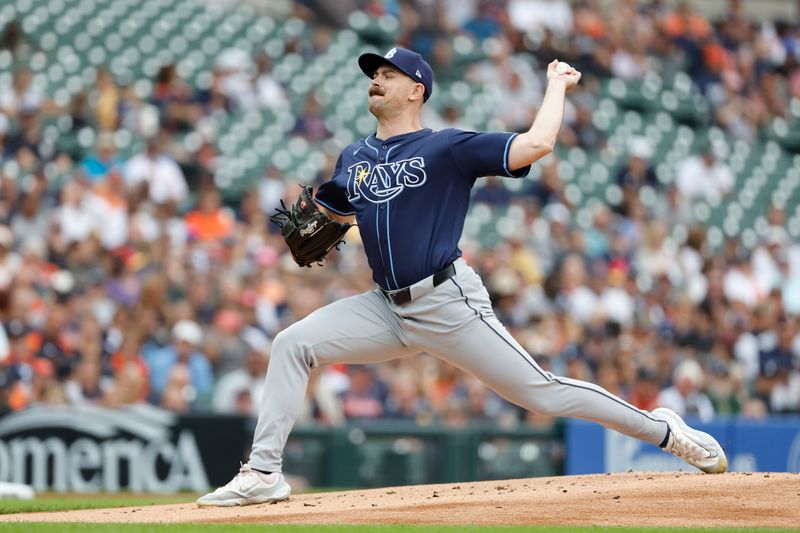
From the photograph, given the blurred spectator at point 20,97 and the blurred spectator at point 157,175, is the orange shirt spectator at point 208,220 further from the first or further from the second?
the blurred spectator at point 20,97

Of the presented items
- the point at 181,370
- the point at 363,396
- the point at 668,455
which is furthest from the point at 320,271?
the point at 668,455

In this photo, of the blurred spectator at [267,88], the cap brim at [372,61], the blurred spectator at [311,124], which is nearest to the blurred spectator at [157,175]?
the blurred spectator at [311,124]

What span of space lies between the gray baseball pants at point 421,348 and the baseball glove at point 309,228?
0.35 m

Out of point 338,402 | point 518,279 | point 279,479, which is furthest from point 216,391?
point 279,479

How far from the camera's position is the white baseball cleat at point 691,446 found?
5934mm

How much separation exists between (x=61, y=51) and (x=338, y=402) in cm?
605

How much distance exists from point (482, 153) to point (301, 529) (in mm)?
1629

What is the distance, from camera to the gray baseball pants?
552 cm

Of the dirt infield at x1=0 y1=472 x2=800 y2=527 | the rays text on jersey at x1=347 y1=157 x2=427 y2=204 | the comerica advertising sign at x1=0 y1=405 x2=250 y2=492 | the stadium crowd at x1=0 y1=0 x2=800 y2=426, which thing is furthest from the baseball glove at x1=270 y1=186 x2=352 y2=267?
the stadium crowd at x1=0 y1=0 x2=800 y2=426

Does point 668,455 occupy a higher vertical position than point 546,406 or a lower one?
lower

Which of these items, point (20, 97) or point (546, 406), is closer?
point (546, 406)

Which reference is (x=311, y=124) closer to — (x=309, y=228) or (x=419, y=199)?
(x=309, y=228)

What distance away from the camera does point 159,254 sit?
11.4m

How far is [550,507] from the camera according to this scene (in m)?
5.54
